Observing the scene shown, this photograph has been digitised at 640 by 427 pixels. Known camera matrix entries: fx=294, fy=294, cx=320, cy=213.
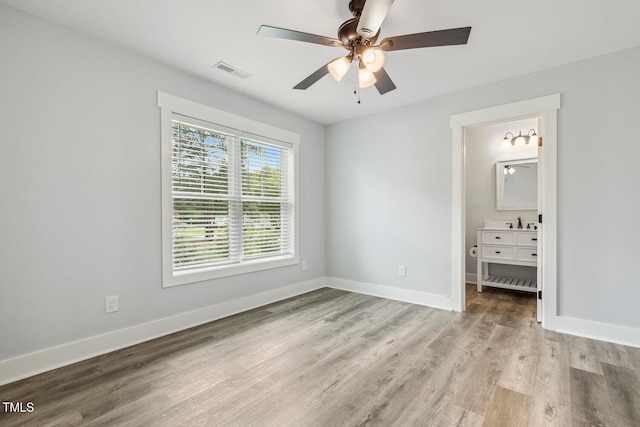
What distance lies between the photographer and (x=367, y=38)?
1.84m

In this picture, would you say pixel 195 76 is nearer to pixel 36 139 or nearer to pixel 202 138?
pixel 202 138

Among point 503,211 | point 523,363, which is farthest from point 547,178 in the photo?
point 503,211

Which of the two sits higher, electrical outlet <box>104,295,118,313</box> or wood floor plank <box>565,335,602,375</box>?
electrical outlet <box>104,295,118,313</box>

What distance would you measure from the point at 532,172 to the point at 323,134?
317 centimetres

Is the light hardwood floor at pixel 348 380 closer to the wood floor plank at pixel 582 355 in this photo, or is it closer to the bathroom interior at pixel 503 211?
the wood floor plank at pixel 582 355

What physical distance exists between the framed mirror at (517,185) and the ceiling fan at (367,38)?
132 inches

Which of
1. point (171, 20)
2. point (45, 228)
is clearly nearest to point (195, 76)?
point (171, 20)

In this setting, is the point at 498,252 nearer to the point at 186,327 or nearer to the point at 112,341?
the point at 186,327

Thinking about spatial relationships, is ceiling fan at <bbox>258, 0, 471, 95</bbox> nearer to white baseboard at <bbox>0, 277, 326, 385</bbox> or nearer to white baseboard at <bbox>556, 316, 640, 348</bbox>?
white baseboard at <bbox>0, 277, 326, 385</bbox>

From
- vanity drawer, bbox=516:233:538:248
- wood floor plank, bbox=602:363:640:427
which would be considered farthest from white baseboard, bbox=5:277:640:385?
vanity drawer, bbox=516:233:538:248

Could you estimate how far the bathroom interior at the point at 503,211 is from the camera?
397 cm

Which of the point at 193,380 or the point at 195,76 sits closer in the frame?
the point at 193,380

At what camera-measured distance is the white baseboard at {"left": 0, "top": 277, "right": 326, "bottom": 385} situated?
1990 millimetres

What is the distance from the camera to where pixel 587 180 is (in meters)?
2.67
